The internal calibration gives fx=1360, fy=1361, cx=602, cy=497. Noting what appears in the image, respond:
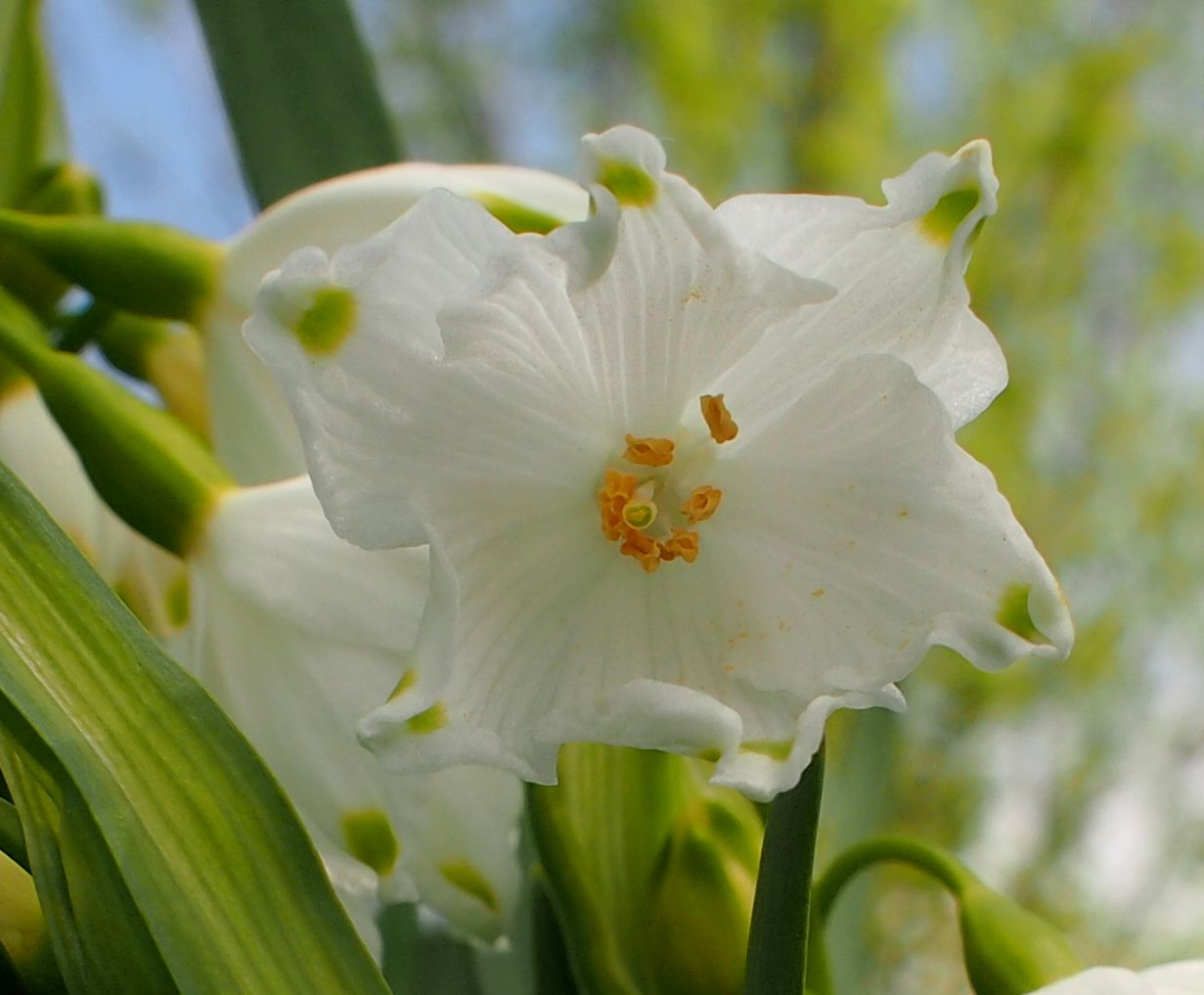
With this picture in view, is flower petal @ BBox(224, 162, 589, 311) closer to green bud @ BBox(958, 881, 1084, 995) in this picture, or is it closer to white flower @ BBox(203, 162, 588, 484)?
white flower @ BBox(203, 162, 588, 484)

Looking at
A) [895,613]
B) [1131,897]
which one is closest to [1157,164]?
[1131,897]

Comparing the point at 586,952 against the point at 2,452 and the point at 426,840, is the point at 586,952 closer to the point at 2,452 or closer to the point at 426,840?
the point at 426,840

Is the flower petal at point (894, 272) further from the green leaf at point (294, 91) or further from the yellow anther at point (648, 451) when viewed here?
the green leaf at point (294, 91)

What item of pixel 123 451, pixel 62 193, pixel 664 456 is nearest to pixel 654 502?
pixel 664 456

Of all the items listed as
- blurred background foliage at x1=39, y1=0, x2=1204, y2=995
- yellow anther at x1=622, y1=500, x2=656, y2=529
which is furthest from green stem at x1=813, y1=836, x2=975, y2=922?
blurred background foliage at x1=39, y1=0, x2=1204, y2=995

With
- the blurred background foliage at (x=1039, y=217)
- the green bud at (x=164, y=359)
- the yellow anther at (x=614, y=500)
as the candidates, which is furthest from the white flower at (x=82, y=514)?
the blurred background foliage at (x=1039, y=217)
